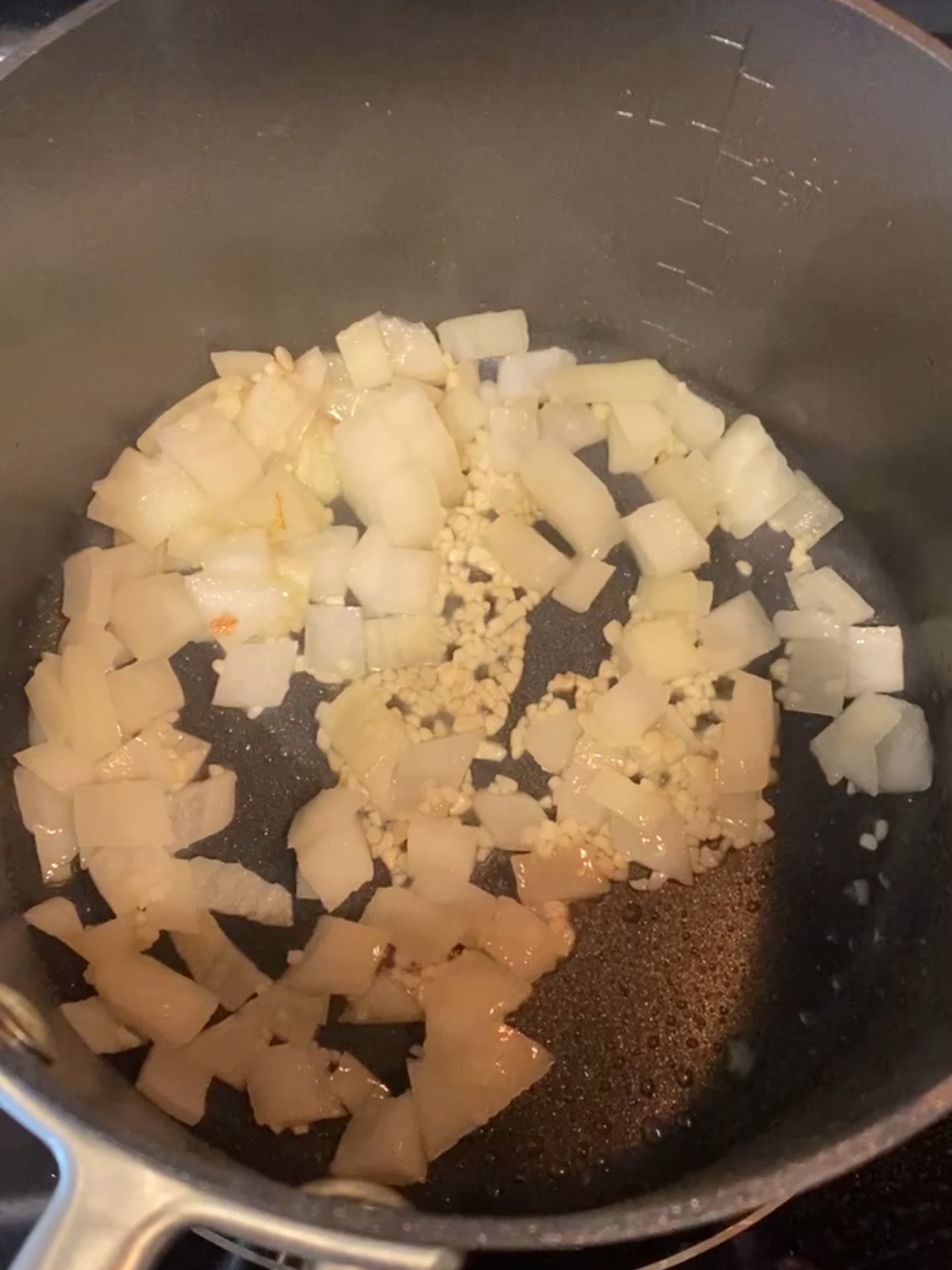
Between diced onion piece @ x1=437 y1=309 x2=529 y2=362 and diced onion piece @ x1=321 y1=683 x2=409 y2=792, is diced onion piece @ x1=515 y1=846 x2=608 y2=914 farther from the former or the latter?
diced onion piece @ x1=437 y1=309 x2=529 y2=362

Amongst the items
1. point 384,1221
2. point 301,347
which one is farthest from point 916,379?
point 384,1221

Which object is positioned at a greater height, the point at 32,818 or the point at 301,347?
the point at 301,347

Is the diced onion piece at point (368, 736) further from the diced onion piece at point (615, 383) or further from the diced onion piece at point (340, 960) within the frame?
the diced onion piece at point (615, 383)

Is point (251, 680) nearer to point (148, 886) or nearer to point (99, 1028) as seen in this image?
point (148, 886)

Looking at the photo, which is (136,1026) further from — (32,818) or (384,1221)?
(384,1221)

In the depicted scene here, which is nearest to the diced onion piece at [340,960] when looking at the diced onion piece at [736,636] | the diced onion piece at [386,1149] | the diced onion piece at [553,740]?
the diced onion piece at [386,1149]
